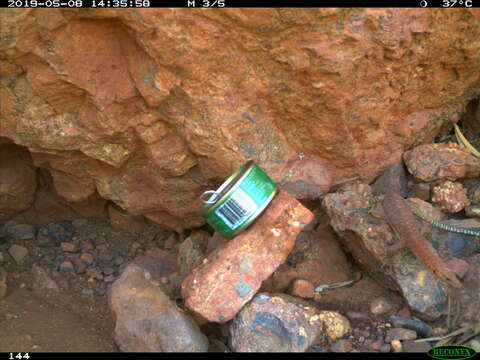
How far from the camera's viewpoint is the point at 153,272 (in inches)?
149

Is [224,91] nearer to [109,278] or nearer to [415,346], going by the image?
[109,278]

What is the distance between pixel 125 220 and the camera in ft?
14.0

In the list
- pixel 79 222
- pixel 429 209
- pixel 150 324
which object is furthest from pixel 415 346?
pixel 79 222

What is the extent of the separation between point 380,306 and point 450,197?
0.92 m

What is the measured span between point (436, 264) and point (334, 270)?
2.15ft

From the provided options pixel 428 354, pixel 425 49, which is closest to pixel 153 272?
pixel 428 354

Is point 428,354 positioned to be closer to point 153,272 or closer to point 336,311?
point 336,311

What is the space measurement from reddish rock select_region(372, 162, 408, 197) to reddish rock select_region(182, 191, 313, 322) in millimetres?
761

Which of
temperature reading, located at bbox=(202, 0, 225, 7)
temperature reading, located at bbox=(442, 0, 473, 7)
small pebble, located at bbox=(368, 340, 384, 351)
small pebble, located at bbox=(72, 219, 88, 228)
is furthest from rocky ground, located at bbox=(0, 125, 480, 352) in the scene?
temperature reading, located at bbox=(202, 0, 225, 7)

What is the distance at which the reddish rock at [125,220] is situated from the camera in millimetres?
4238

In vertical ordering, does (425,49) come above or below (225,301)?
above

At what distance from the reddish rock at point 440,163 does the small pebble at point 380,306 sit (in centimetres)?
91

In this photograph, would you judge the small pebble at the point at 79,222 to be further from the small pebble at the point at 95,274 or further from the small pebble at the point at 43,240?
the small pebble at the point at 95,274

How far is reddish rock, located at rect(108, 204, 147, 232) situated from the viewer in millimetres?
4238
